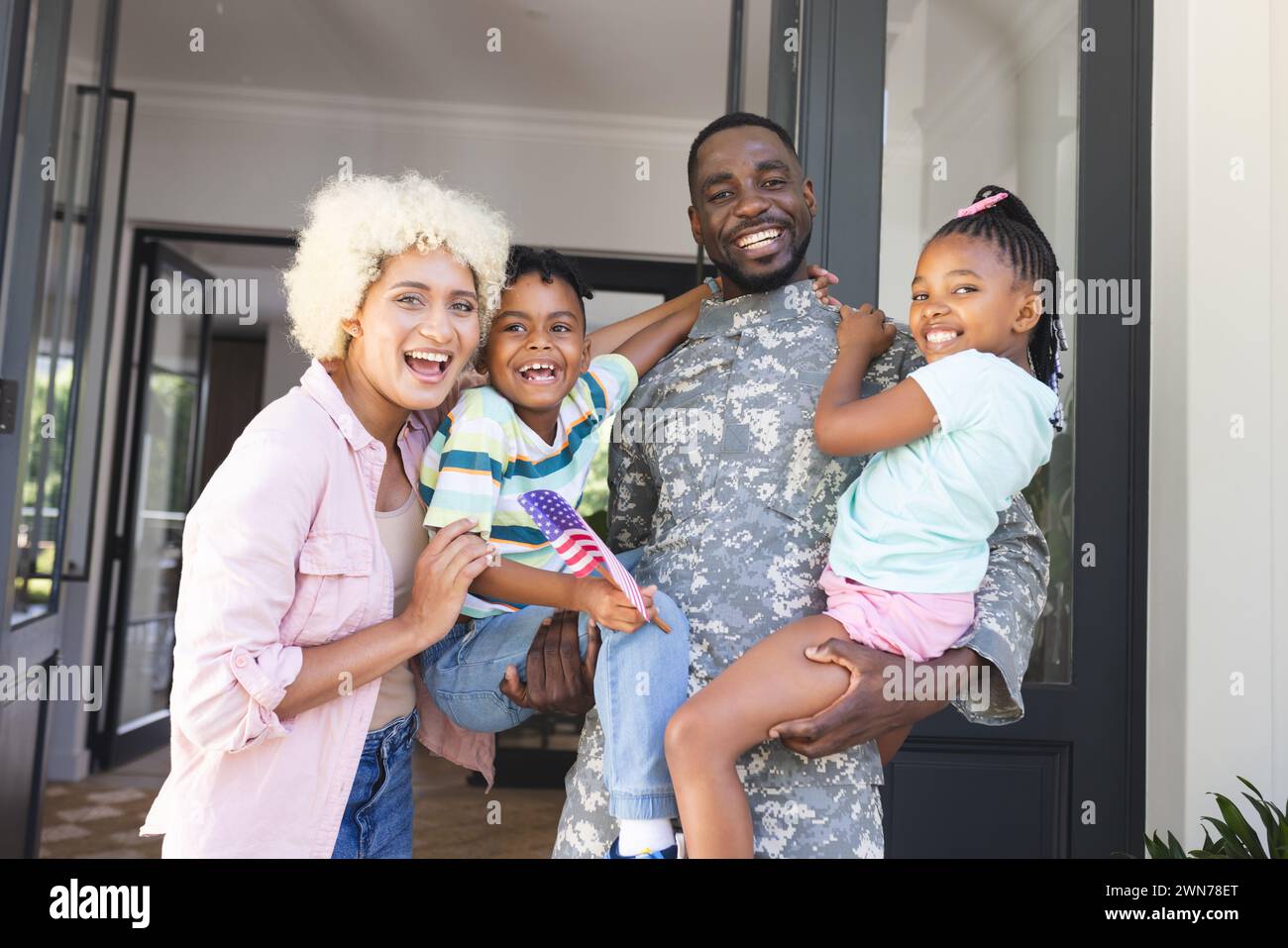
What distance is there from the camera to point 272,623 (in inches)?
50.3

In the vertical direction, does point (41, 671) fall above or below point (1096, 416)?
below

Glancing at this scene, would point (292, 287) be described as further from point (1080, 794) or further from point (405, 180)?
point (1080, 794)

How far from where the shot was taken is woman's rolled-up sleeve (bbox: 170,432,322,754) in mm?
1242

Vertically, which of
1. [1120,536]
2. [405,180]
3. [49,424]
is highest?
[405,180]

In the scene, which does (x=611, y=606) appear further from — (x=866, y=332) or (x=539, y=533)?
(x=866, y=332)

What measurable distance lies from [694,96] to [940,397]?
4185mm

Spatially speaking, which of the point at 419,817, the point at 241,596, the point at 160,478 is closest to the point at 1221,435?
the point at 241,596

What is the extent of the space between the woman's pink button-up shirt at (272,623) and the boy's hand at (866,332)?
2.27 ft

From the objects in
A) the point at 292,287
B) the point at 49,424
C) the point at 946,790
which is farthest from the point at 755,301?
the point at 49,424

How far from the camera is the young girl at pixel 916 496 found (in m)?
A: 1.33

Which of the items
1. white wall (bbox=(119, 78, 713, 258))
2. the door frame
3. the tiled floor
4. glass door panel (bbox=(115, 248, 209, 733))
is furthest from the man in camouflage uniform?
glass door panel (bbox=(115, 248, 209, 733))

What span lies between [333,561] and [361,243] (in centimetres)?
43
